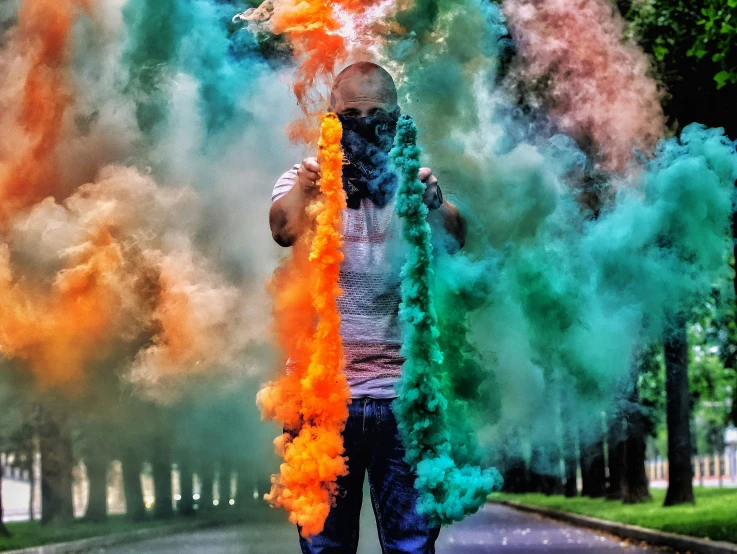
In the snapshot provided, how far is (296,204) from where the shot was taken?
3.67 metres

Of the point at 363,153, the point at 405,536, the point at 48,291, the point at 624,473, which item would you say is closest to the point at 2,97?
the point at 48,291

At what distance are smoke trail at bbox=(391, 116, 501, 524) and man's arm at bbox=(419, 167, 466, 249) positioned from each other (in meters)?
0.11

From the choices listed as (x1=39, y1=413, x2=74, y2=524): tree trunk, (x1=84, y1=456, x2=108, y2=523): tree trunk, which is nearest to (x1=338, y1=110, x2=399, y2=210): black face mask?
(x1=39, y1=413, x2=74, y2=524): tree trunk

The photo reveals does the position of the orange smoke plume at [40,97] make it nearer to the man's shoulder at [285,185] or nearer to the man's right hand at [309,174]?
the man's shoulder at [285,185]

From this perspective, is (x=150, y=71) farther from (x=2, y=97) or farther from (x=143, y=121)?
(x=2, y=97)

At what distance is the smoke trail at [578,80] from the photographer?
232 inches

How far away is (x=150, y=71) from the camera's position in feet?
22.4

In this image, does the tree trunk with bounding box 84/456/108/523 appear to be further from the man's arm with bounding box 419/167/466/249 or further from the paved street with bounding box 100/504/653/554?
the man's arm with bounding box 419/167/466/249

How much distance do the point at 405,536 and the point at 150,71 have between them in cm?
407

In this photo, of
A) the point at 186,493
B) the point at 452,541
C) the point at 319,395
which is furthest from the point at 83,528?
the point at 319,395

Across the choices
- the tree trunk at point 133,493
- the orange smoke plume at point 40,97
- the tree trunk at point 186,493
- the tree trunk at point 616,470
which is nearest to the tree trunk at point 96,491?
the tree trunk at point 133,493

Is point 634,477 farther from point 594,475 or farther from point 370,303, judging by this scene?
point 370,303

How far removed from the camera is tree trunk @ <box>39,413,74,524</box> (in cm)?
2011

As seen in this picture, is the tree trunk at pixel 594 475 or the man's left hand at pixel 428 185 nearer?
the man's left hand at pixel 428 185
